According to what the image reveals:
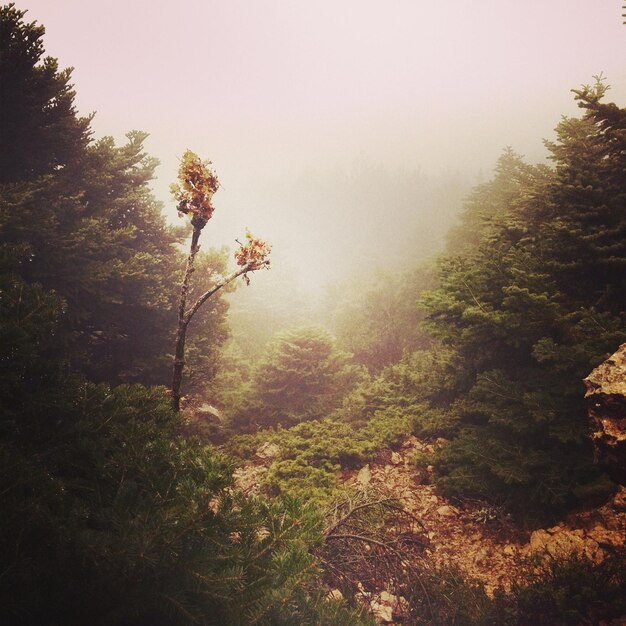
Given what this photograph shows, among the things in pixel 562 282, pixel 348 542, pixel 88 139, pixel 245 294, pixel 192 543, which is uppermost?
pixel 245 294

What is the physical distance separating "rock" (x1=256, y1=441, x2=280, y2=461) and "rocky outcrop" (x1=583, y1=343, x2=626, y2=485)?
7.64m

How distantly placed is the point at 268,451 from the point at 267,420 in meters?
2.84

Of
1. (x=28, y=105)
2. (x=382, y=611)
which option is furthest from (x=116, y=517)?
(x=28, y=105)

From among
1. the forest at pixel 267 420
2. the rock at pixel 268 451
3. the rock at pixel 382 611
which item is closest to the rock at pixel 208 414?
the forest at pixel 267 420

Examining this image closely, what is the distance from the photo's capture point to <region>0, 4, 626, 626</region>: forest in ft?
7.42

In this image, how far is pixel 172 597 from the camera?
2.18 metres

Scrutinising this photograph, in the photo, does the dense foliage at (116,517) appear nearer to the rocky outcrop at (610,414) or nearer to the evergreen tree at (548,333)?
the rocky outcrop at (610,414)

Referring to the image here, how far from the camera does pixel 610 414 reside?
170 inches

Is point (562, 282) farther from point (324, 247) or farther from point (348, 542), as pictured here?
point (324, 247)

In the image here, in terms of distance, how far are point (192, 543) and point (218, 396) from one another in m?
13.7

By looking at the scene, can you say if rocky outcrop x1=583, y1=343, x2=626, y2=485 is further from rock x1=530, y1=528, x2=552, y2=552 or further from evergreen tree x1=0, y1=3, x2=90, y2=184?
evergreen tree x1=0, y1=3, x2=90, y2=184

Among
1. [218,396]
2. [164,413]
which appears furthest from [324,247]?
[164,413]

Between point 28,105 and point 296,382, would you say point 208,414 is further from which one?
point 28,105

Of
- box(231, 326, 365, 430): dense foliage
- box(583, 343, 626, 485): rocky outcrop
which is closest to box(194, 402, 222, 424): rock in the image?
box(231, 326, 365, 430): dense foliage
